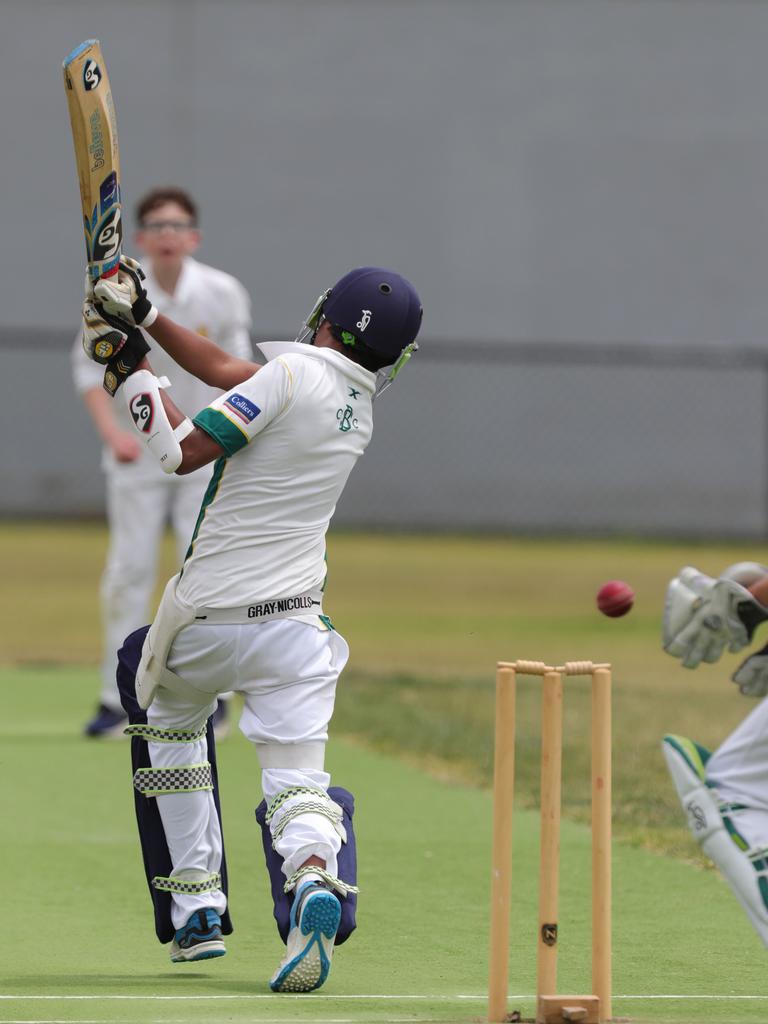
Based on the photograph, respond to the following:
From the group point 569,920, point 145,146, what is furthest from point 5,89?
point 569,920

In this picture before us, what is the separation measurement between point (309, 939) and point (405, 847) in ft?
7.37

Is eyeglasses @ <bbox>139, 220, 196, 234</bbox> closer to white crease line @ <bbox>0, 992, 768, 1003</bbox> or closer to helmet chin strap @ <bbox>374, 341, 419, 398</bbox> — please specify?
helmet chin strap @ <bbox>374, 341, 419, 398</bbox>

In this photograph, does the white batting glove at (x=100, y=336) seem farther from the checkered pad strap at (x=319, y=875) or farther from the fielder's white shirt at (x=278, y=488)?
the checkered pad strap at (x=319, y=875)

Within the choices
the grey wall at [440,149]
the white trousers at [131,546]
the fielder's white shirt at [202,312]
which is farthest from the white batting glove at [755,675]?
the grey wall at [440,149]

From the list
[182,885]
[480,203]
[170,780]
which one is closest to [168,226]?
[170,780]

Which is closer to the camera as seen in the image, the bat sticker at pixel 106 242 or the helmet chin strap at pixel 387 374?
the bat sticker at pixel 106 242

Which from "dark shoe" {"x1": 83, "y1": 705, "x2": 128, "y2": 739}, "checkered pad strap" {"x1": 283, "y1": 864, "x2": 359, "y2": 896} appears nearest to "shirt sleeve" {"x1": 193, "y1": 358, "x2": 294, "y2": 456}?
"checkered pad strap" {"x1": 283, "y1": 864, "x2": 359, "y2": 896}

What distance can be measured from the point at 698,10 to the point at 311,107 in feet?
13.8

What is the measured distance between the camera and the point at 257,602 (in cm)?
408

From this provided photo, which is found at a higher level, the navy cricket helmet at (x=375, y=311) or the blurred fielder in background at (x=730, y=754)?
the navy cricket helmet at (x=375, y=311)

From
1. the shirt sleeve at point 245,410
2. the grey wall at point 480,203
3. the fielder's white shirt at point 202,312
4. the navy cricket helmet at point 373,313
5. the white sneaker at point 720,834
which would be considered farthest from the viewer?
the grey wall at point 480,203

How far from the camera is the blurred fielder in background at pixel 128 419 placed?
25.0ft

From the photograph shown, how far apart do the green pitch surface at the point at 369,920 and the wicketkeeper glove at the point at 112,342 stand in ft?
4.42

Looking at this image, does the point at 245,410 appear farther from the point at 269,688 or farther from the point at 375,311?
the point at 269,688
